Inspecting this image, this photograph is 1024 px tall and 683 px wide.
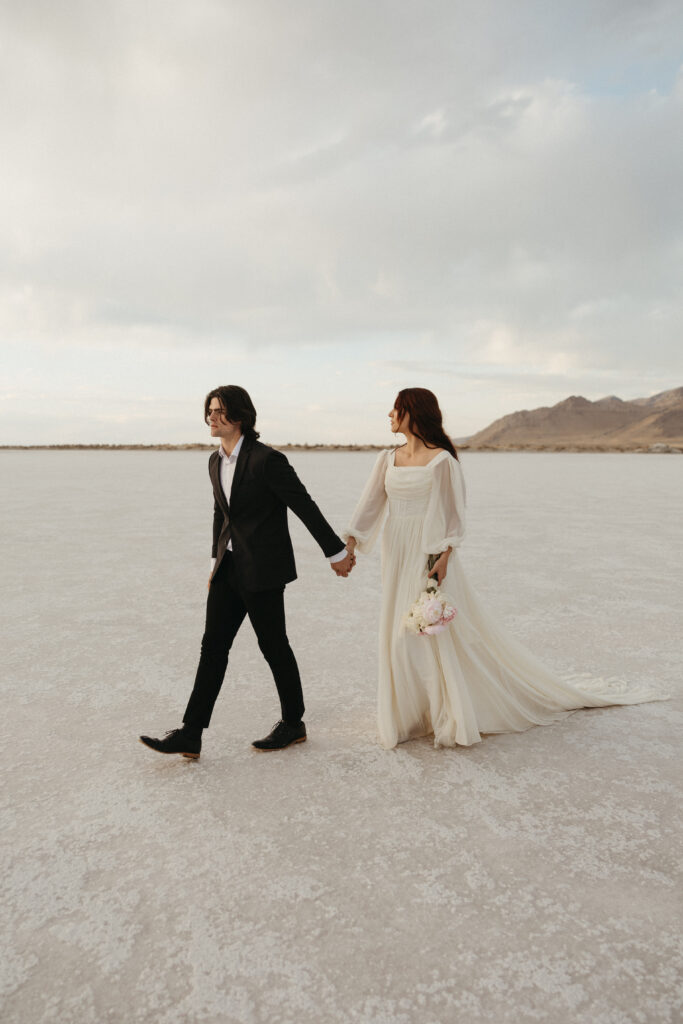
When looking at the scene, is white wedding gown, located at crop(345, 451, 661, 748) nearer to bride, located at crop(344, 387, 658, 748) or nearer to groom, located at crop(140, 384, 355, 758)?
bride, located at crop(344, 387, 658, 748)

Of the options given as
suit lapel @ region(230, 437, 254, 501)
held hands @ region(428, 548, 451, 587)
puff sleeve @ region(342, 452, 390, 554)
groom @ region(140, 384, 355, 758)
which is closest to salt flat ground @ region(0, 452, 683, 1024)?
groom @ region(140, 384, 355, 758)

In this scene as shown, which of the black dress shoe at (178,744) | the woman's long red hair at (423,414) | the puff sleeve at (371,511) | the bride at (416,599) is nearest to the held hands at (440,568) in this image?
the bride at (416,599)

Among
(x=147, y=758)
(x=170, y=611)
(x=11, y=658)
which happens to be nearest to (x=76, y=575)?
(x=170, y=611)

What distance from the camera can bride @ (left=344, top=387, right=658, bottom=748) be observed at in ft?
11.3

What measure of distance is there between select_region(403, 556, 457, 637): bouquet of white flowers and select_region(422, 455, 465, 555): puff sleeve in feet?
0.76

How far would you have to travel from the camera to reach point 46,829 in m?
2.72

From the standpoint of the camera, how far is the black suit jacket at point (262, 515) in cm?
323

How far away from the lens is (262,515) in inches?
129

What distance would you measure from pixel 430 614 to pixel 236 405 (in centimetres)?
134

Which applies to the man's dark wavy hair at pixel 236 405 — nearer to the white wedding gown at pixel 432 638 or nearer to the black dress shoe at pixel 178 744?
the white wedding gown at pixel 432 638

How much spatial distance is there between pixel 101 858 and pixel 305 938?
2.88 feet

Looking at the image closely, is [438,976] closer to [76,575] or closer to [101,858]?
[101,858]

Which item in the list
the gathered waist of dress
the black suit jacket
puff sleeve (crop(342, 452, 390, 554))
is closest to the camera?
the black suit jacket

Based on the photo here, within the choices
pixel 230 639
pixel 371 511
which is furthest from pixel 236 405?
pixel 230 639
